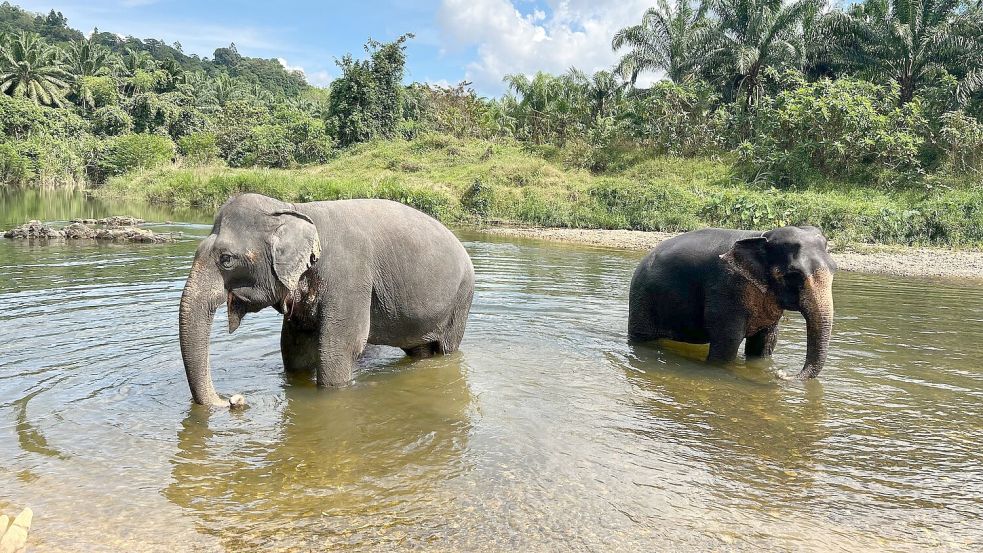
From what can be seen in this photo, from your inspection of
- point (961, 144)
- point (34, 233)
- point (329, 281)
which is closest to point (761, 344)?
point (329, 281)

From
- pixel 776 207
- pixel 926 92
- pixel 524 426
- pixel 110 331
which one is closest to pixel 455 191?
pixel 776 207

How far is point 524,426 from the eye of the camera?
6.33m

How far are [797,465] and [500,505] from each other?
2425 mm

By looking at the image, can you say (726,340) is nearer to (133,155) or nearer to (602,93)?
(602,93)

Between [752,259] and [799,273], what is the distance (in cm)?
53

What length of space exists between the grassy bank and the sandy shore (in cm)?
167

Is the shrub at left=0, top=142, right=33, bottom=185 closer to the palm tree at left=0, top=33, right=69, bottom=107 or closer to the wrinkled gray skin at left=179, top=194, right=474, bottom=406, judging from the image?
the palm tree at left=0, top=33, right=69, bottom=107

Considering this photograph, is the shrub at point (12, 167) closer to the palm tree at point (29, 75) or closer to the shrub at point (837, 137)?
the palm tree at point (29, 75)

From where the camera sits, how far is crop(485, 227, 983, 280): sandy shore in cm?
1788

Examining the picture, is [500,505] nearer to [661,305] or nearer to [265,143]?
[661,305]

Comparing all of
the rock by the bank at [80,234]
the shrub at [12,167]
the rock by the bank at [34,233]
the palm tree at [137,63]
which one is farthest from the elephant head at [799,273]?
the palm tree at [137,63]

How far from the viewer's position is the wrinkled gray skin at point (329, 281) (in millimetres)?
5691

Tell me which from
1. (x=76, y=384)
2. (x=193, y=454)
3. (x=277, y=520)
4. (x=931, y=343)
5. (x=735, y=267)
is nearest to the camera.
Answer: (x=277, y=520)

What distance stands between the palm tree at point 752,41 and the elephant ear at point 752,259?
35.7 meters
